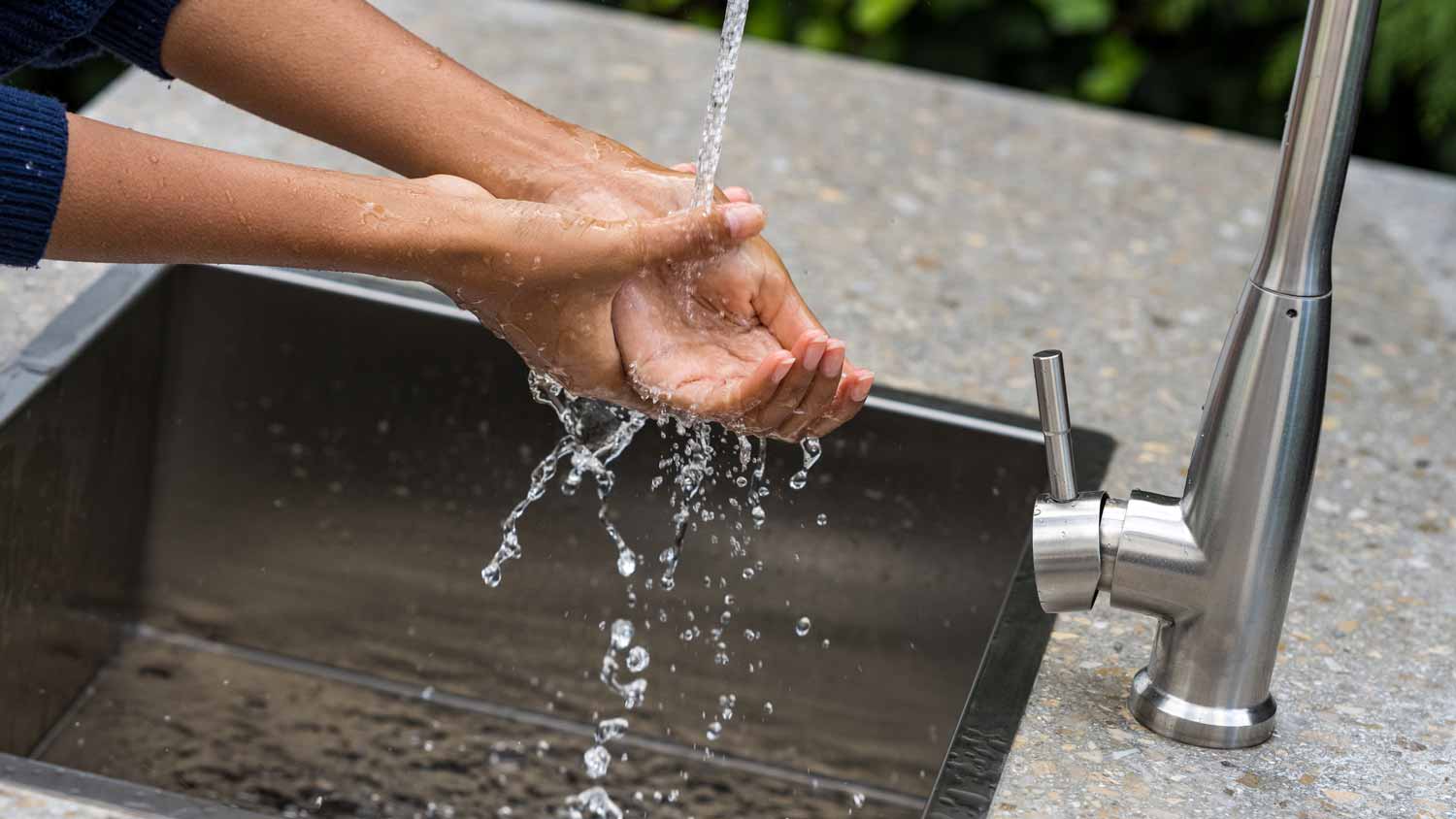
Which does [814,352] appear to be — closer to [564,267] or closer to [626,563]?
[564,267]

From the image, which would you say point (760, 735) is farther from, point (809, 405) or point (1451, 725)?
point (1451, 725)

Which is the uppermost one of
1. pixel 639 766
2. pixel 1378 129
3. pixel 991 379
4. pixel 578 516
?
pixel 1378 129

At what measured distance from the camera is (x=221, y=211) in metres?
0.74

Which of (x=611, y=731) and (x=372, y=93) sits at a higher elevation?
(x=372, y=93)

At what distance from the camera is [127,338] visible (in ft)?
3.39

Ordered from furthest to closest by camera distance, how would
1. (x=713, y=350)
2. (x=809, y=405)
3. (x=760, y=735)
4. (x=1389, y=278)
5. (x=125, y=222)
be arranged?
1. (x=1389, y=278)
2. (x=760, y=735)
3. (x=713, y=350)
4. (x=809, y=405)
5. (x=125, y=222)

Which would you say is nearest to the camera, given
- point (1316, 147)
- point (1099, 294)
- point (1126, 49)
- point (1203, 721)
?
Result: point (1316, 147)

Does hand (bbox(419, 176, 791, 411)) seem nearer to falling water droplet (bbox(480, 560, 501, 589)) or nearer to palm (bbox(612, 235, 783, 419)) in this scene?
palm (bbox(612, 235, 783, 419))

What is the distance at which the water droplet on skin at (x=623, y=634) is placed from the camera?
1.05 m

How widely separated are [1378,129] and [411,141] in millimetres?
1605

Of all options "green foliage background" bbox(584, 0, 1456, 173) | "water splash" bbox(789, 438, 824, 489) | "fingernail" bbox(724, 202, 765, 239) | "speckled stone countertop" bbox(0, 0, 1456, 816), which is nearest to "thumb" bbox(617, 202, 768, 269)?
"fingernail" bbox(724, 202, 765, 239)

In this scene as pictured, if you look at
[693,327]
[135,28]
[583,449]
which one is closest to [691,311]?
[693,327]

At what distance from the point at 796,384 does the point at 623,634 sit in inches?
11.9

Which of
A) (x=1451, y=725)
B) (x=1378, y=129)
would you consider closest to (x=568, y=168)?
(x=1451, y=725)
